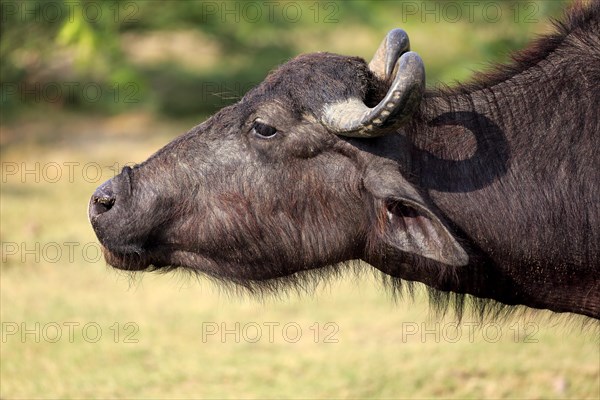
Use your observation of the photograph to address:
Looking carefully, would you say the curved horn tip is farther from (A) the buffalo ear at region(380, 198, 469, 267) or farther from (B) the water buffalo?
(A) the buffalo ear at region(380, 198, 469, 267)

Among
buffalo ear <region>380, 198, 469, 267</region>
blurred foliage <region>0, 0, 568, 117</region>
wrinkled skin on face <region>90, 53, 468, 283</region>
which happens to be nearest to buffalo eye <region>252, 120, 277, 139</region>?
wrinkled skin on face <region>90, 53, 468, 283</region>

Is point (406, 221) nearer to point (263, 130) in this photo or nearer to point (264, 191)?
point (264, 191)

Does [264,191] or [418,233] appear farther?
[264,191]

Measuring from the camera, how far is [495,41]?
13250 millimetres

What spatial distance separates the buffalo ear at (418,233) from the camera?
4.26 metres

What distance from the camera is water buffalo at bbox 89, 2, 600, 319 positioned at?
14.7 feet

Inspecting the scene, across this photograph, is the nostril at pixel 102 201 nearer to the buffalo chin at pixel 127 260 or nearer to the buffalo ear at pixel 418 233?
the buffalo chin at pixel 127 260

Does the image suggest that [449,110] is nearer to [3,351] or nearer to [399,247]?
[399,247]

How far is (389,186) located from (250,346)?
357cm

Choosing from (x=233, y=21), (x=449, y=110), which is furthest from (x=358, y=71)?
(x=233, y=21)

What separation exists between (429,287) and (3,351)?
3.88 meters

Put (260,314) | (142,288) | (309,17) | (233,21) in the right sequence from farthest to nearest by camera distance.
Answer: (309,17), (233,21), (142,288), (260,314)

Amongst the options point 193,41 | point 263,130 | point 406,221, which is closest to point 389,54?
point 263,130

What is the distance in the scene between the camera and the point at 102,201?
15.4 ft
